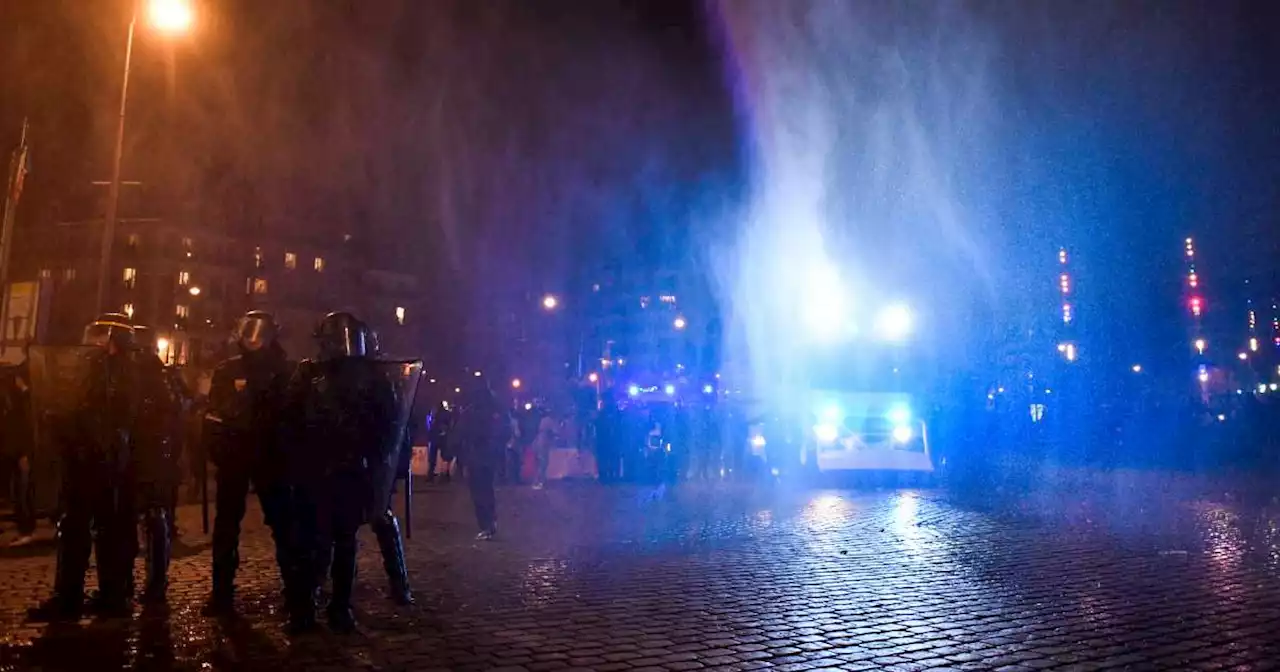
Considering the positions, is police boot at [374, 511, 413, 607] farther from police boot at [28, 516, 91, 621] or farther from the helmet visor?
police boot at [28, 516, 91, 621]

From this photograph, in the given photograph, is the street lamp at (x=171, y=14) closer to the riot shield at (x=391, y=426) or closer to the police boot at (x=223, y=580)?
the riot shield at (x=391, y=426)

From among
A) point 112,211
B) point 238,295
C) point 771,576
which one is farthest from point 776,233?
point 238,295

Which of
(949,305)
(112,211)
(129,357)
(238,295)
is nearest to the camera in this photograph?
(129,357)

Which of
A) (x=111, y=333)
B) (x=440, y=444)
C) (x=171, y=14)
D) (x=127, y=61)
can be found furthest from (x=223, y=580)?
(x=440, y=444)

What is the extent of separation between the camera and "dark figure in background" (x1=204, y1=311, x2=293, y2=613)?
20.6ft

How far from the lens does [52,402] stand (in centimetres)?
755

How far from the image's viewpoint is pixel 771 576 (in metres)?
8.04

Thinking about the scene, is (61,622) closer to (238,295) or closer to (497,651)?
(497,651)

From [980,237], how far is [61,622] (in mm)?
41414

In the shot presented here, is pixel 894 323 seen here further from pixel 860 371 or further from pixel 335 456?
pixel 335 456

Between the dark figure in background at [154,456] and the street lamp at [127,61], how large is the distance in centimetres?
848

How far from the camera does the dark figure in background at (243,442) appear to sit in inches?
248

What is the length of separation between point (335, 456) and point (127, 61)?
11.5 metres

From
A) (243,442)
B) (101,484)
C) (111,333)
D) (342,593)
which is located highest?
(111,333)
